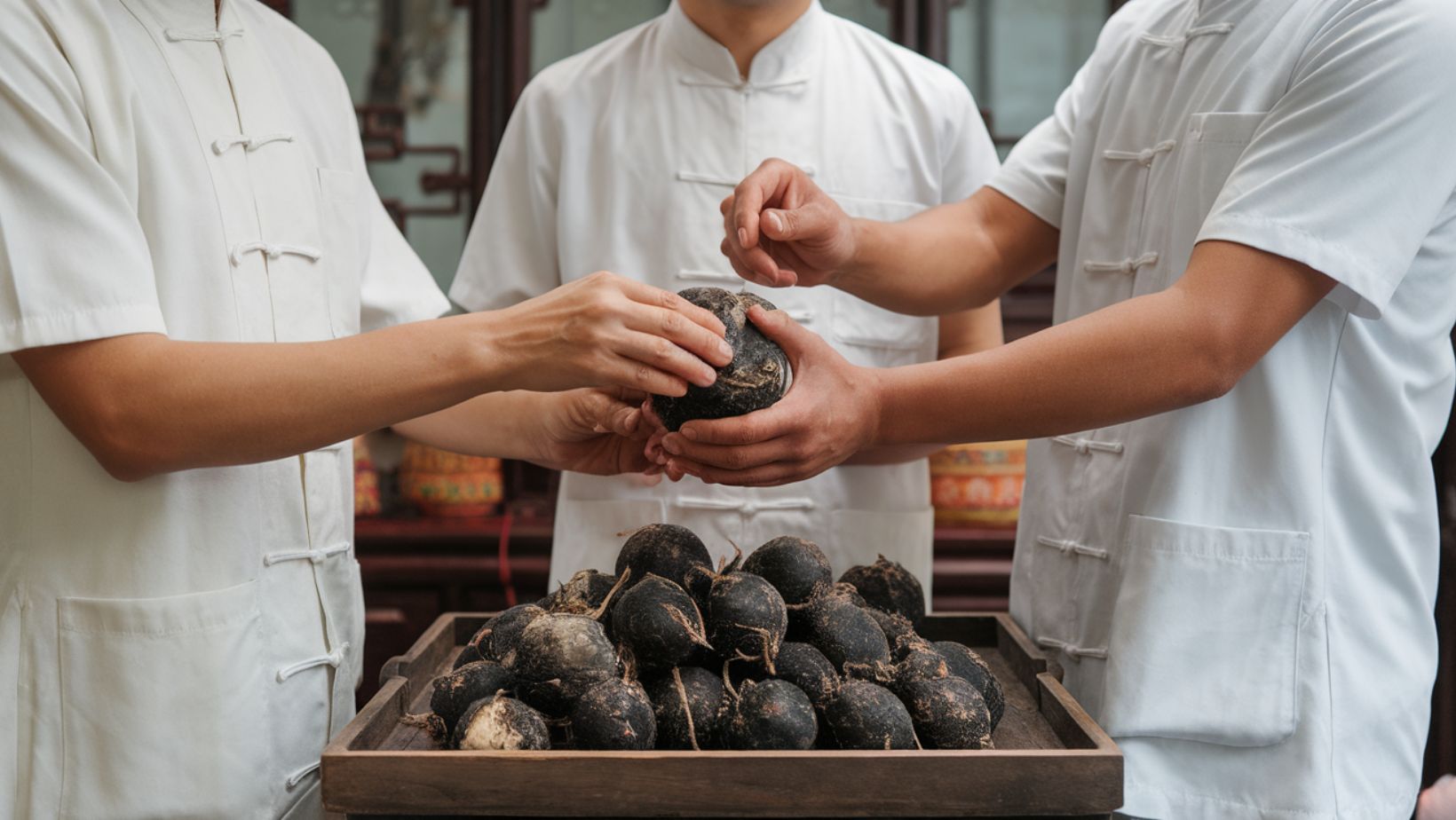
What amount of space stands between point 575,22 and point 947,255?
5.53 feet

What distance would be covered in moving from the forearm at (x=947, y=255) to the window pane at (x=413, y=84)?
1.66 meters

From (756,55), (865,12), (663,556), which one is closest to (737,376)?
(663,556)

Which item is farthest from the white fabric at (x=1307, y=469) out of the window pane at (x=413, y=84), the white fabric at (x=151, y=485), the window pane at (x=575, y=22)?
the window pane at (x=413, y=84)

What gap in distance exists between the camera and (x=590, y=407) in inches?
65.2

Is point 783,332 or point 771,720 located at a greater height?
point 783,332

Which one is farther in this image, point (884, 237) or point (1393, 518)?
point (884, 237)

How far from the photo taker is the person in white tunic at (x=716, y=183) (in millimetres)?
1999

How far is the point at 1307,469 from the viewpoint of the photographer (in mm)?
1316

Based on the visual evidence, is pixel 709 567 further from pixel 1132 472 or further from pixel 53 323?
pixel 53 323

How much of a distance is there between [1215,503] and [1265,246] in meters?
0.28

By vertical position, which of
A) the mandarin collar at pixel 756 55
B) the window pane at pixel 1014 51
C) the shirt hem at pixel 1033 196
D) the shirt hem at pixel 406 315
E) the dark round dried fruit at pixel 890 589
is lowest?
the dark round dried fruit at pixel 890 589

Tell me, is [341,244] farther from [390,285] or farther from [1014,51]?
[1014,51]

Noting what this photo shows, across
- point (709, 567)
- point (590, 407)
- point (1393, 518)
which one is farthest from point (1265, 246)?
point (590, 407)

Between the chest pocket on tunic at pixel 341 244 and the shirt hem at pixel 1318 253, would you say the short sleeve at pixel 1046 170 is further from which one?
the chest pocket on tunic at pixel 341 244
